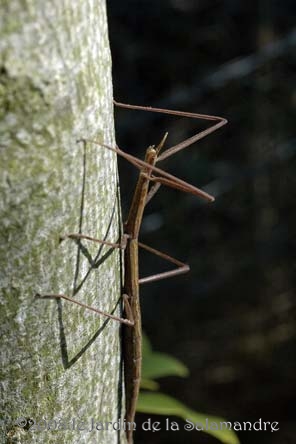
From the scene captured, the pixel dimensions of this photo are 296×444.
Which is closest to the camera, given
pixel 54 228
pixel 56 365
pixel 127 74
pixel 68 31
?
pixel 68 31

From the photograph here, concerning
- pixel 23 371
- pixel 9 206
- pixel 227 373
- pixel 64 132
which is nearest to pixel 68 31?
pixel 64 132

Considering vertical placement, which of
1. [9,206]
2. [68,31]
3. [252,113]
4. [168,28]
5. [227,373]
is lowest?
[9,206]

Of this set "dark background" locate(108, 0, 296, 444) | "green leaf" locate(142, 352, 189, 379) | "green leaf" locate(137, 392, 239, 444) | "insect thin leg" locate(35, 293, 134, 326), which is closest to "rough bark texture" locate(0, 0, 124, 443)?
"insect thin leg" locate(35, 293, 134, 326)

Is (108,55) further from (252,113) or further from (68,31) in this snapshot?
(252,113)

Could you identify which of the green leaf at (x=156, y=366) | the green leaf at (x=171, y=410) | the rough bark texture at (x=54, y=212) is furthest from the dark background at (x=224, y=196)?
the rough bark texture at (x=54, y=212)

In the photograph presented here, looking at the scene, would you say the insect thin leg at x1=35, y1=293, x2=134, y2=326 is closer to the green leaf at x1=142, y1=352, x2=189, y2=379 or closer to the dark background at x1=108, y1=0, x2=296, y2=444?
the green leaf at x1=142, y1=352, x2=189, y2=379

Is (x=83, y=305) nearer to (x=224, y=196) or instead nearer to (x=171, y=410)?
(x=171, y=410)
